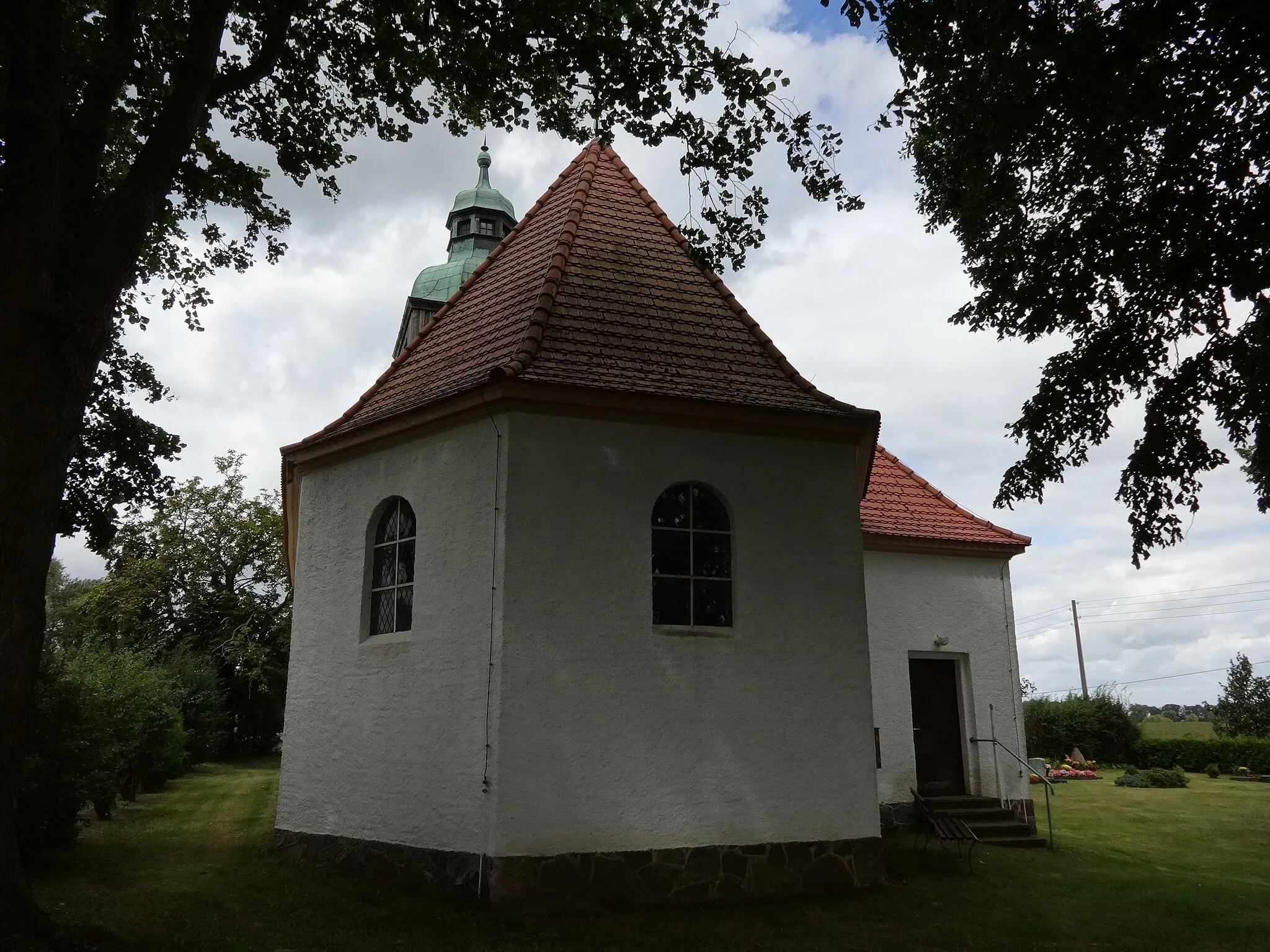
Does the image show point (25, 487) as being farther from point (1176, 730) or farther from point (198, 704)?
point (1176, 730)

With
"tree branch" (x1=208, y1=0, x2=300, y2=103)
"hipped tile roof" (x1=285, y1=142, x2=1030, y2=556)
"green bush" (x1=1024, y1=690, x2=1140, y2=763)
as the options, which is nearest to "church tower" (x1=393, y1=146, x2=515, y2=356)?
"hipped tile roof" (x1=285, y1=142, x2=1030, y2=556)

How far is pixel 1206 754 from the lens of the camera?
2783 cm

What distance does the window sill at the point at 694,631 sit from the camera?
8.80 meters

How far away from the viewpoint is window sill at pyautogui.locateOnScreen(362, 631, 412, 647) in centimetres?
931

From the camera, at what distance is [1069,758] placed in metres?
27.8

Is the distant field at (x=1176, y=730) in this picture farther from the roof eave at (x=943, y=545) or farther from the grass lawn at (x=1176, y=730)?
the roof eave at (x=943, y=545)

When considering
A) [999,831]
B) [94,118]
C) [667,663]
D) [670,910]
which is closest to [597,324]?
[667,663]

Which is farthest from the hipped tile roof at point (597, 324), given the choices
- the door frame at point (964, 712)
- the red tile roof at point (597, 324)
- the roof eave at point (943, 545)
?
the door frame at point (964, 712)

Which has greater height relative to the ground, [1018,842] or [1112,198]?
[1112,198]

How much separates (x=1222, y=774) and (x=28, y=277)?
Result: 31.4m

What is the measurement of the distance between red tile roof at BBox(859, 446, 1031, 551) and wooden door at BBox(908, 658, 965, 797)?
1.93 metres

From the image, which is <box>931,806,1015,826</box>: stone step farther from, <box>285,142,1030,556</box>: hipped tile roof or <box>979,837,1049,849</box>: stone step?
<box>285,142,1030,556</box>: hipped tile roof

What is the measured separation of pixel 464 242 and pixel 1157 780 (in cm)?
2437

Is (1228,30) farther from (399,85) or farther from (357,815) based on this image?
(357,815)
